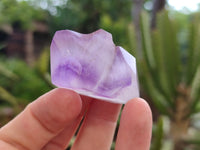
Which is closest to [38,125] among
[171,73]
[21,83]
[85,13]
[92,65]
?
[92,65]

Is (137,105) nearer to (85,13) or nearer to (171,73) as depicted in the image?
(171,73)

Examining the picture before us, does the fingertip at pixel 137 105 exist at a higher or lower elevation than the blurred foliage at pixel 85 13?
higher

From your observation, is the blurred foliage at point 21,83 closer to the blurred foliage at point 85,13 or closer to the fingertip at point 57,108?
the fingertip at point 57,108

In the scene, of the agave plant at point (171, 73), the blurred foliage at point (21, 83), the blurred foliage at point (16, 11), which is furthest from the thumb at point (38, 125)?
the blurred foliage at point (16, 11)

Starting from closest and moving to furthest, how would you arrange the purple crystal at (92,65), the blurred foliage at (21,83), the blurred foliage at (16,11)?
the purple crystal at (92,65) → the blurred foliage at (21,83) → the blurred foliage at (16,11)

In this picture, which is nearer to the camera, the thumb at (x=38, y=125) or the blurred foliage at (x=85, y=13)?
the thumb at (x=38, y=125)

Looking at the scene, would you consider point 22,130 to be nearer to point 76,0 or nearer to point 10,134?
point 10,134

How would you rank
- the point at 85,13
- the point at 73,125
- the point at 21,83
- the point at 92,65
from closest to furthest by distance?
the point at 92,65
the point at 73,125
the point at 21,83
the point at 85,13
